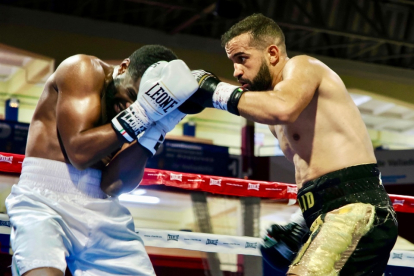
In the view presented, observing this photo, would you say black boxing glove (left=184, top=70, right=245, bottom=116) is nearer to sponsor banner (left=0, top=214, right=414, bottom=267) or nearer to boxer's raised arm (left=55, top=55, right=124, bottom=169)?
boxer's raised arm (left=55, top=55, right=124, bottom=169)

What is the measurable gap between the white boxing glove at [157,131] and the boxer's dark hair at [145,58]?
8.2 inches

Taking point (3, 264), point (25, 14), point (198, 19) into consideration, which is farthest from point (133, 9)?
point (3, 264)

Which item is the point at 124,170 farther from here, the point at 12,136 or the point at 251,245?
the point at 12,136

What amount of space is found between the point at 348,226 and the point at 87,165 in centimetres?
96

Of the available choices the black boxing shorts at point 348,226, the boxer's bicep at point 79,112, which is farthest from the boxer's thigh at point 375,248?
the boxer's bicep at point 79,112

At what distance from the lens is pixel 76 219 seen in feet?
6.36

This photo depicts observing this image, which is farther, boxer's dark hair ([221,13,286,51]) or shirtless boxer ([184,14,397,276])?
boxer's dark hair ([221,13,286,51])

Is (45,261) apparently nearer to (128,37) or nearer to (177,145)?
(177,145)

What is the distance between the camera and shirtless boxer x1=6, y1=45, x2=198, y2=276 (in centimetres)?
191

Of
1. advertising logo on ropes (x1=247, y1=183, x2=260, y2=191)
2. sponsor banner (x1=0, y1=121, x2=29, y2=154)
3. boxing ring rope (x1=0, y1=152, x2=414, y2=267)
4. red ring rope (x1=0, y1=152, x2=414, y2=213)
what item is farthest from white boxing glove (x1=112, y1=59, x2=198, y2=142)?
sponsor banner (x1=0, y1=121, x2=29, y2=154)

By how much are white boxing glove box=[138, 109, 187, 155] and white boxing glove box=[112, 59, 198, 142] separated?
0.07 meters

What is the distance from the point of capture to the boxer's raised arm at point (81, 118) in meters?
1.91

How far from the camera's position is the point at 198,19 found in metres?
9.41

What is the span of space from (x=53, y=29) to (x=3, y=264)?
621 cm
